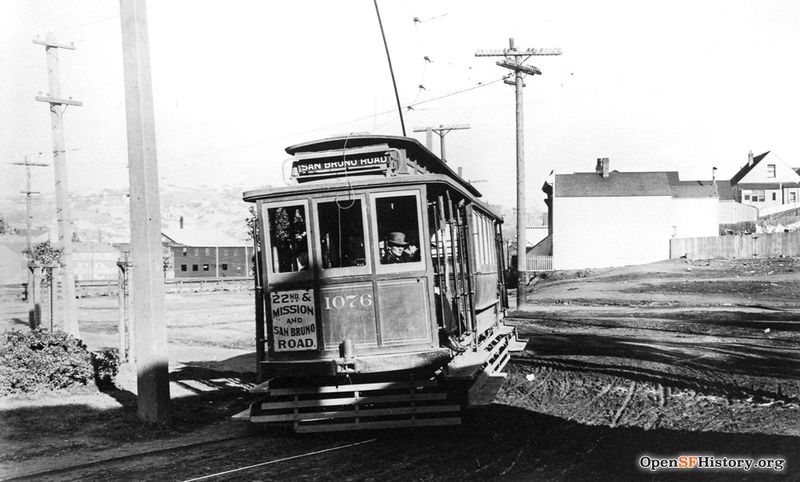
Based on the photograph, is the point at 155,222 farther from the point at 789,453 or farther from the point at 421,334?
the point at 789,453

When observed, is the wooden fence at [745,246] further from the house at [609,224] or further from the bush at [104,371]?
the bush at [104,371]

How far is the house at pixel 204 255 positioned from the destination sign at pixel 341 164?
211 ft

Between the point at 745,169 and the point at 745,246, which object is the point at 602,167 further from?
the point at 745,169

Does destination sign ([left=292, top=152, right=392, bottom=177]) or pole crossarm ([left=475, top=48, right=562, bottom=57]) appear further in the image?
pole crossarm ([left=475, top=48, right=562, bottom=57])

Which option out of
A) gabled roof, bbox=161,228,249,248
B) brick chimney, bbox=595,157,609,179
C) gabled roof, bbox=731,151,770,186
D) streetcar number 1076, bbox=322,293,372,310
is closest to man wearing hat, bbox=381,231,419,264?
streetcar number 1076, bbox=322,293,372,310

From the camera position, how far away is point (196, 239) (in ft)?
245

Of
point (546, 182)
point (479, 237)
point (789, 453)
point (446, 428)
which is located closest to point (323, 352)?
point (446, 428)

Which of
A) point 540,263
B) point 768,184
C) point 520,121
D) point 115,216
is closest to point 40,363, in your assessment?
point 520,121

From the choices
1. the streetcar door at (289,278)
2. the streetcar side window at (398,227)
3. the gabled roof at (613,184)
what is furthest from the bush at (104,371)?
the gabled roof at (613,184)

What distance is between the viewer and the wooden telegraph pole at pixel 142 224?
796 centimetres

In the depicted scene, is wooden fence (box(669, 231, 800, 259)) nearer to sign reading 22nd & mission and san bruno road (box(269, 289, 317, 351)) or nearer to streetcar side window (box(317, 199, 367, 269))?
streetcar side window (box(317, 199, 367, 269))

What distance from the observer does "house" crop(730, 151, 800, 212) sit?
67562 mm
